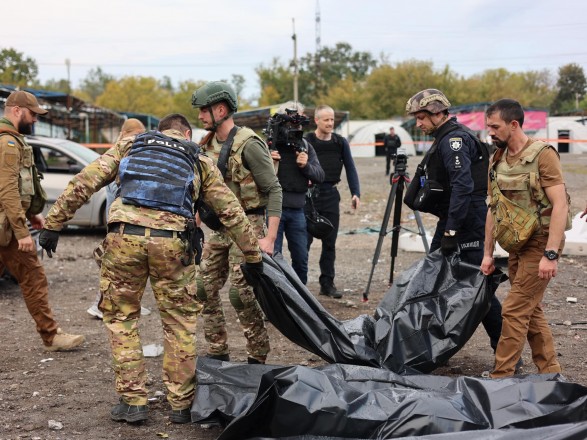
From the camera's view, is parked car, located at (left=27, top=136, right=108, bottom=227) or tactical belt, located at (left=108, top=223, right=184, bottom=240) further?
parked car, located at (left=27, top=136, right=108, bottom=227)

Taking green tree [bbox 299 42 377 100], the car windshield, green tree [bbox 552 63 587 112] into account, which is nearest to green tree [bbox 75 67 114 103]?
green tree [bbox 299 42 377 100]

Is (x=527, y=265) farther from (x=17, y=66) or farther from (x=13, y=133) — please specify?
(x=17, y=66)

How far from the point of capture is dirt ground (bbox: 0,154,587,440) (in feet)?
12.8

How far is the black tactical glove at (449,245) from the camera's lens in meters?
4.69

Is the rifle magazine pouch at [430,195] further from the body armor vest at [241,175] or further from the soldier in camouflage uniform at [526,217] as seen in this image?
the body armor vest at [241,175]

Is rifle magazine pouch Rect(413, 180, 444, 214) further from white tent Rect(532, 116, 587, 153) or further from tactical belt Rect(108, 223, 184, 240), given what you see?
white tent Rect(532, 116, 587, 153)

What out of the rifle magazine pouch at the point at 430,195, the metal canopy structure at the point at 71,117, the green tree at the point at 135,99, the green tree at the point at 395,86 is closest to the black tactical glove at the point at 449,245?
the rifle magazine pouch at the point at 430,195

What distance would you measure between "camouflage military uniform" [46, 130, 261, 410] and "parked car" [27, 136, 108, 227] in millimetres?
8113

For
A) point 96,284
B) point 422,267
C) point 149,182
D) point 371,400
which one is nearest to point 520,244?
point 422,267

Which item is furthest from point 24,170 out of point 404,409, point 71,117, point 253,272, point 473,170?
point 71,117

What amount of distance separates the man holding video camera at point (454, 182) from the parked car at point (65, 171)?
812cm

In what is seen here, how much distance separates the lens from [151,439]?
3.70 metres

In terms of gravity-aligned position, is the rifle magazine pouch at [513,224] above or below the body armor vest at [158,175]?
below

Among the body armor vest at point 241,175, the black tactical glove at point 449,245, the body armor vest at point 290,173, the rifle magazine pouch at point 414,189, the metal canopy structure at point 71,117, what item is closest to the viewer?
the body armor vest at point 241,175
